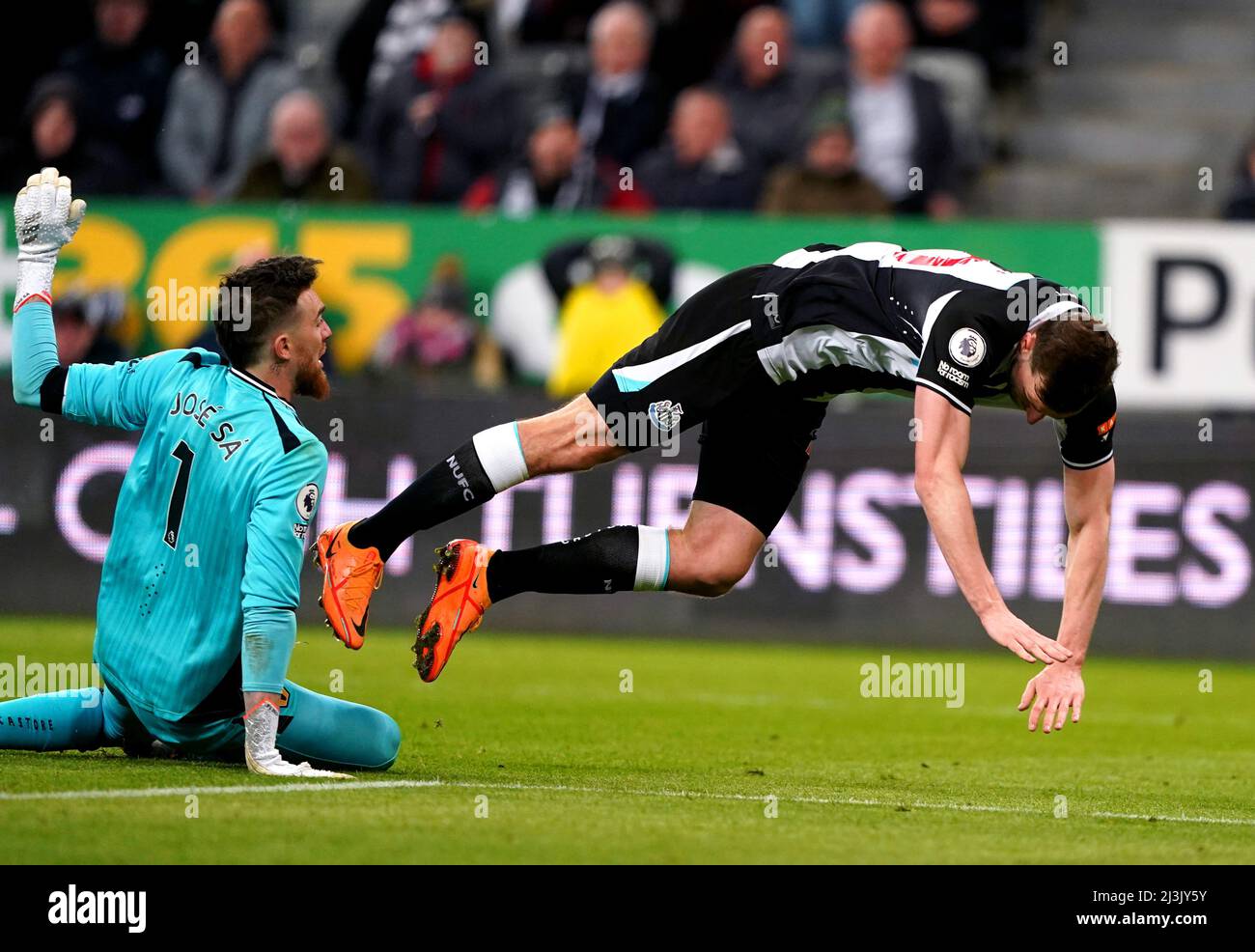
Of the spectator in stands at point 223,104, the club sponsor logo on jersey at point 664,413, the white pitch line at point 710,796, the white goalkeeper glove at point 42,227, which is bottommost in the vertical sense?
the white pitch line at point 710,796

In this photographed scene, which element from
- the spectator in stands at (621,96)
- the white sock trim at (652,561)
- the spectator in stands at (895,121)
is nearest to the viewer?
the white sock trim at (652,561)

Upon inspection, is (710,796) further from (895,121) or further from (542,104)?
(542,104)

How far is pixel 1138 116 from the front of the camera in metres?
18.3

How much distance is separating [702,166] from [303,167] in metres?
3.21

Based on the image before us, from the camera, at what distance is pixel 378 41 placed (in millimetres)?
17422

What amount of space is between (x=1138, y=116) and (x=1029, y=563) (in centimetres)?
713

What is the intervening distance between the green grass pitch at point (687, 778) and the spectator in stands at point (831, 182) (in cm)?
436

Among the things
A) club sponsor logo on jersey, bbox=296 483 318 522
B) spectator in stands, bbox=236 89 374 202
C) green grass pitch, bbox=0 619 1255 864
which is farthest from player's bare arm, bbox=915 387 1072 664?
Result: spectator in stands, bbox=236 89 374 202

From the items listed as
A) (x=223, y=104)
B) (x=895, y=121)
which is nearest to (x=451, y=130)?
(x=223, y=104)

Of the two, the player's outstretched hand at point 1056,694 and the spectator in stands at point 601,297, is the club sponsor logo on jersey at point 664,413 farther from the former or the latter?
the spectator in stands at point 601,297

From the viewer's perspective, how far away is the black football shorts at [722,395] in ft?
23.5

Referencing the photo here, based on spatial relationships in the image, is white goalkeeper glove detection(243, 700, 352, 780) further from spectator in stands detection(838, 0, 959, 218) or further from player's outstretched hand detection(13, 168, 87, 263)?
spectator in stands detection(838, 0, 959, 218)

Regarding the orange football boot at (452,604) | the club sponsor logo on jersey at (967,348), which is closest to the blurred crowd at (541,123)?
the orange football boot at (452,604)

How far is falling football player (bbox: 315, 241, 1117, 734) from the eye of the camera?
655 cm
